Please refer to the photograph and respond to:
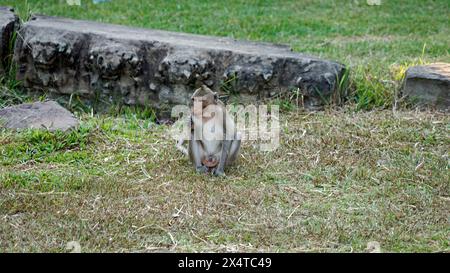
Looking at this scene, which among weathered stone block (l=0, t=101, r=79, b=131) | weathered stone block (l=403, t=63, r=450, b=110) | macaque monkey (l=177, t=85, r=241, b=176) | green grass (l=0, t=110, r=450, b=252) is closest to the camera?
green grass (l=0, t=110, r=450, b=252)

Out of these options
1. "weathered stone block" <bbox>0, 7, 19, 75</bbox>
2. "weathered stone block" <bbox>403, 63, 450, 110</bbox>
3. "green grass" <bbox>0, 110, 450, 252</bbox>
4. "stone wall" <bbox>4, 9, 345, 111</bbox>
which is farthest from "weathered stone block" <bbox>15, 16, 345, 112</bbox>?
"weathered stone block" <bbox>403, 63, 450, 110</bbox>

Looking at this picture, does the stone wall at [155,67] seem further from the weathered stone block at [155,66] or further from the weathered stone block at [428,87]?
the weathered stone block at [428,87]

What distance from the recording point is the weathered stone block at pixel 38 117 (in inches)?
260

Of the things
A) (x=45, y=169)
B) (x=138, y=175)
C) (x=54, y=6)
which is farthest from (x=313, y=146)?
Result: (x=54, y=6)

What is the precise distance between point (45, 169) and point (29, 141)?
0.52m

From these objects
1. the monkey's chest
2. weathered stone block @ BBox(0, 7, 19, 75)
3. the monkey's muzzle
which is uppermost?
weathered stone block @ BBox(0, 7, 19, 75)

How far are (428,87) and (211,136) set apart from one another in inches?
99.6

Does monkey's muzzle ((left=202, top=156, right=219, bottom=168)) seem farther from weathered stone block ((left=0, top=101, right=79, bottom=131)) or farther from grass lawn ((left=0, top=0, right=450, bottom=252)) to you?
weathered stone block ((left=0, top=101, right=79, bottom=131))

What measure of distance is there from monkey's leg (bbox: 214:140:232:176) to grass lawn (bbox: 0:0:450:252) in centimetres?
8

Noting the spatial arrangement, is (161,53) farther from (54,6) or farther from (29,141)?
(54,6)

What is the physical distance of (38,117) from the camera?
22.2 feet

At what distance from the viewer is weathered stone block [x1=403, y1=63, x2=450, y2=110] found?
23.7ft

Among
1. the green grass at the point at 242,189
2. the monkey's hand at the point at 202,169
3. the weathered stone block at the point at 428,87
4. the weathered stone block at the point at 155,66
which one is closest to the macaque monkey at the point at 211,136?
the monkey's hand at the point at 202,169

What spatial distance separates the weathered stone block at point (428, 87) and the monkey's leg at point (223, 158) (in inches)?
93.2
